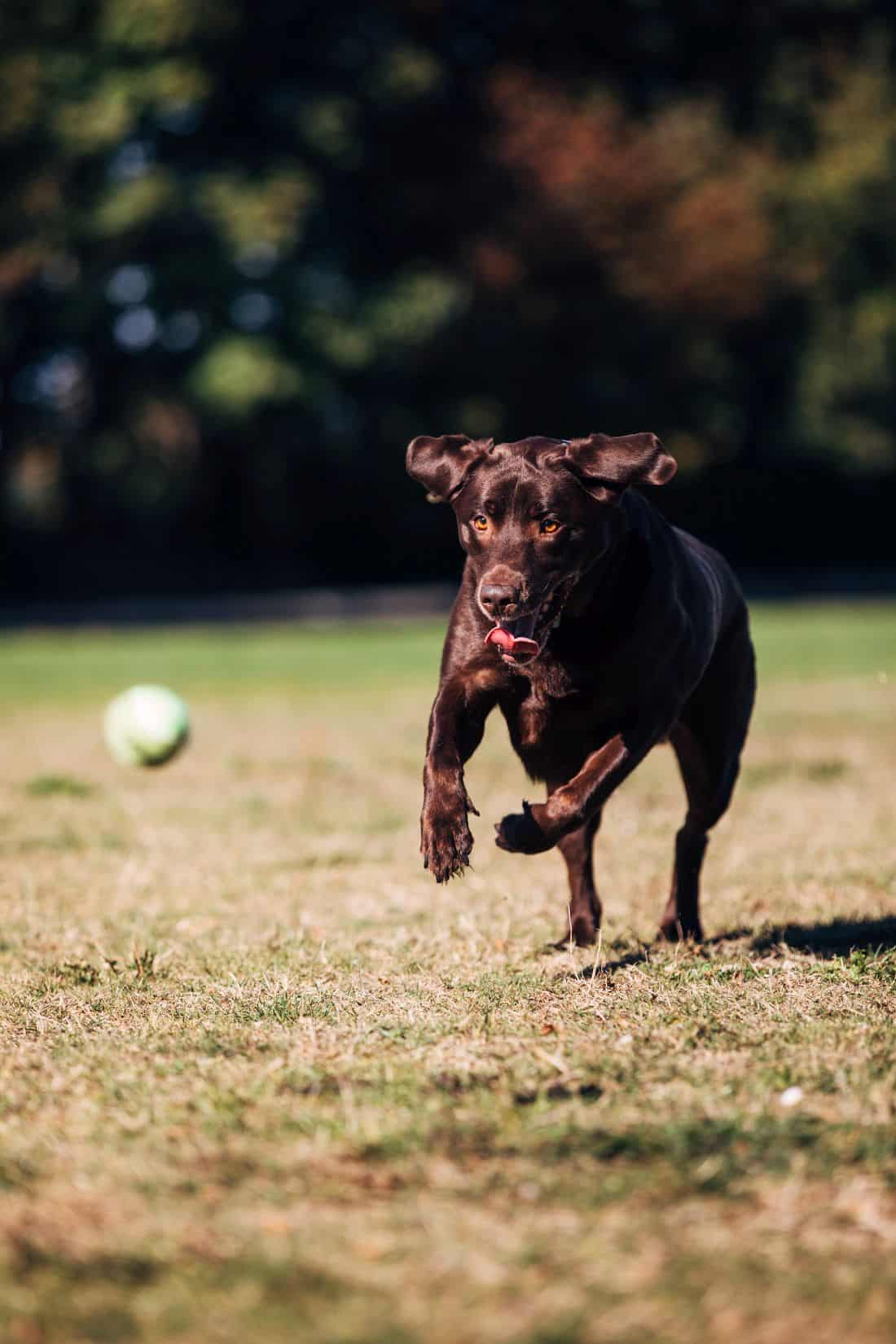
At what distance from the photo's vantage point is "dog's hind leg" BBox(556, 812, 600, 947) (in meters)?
5.82

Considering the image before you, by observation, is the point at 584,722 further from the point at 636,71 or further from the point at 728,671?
the point at 636,71

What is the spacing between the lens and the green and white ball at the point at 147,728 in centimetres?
950

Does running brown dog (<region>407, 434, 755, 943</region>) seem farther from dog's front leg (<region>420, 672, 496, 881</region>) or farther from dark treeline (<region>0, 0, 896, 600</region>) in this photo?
dark treeline (<region>0, 0, 896, 600</region>)

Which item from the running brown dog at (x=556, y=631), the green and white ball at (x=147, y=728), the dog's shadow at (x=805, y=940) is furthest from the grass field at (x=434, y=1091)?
the green and white ball at (x=147, y=728)

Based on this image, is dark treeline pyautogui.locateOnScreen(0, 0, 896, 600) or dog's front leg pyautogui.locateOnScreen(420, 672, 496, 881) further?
dark treeline pyautogui.locateOnScreen(0, 0, 896, 600)

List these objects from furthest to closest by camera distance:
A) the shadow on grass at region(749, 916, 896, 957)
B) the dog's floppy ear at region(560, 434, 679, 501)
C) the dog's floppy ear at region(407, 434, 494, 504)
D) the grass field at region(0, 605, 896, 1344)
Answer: the shadow on grass at region(749, 916, 896, 957)
the dog's floppy ear at region(407, 434, 494, 504)
the dog's floppy ear at region(560, 434, 679, 501)
the grass field at region(0, 605, 896, 1344)

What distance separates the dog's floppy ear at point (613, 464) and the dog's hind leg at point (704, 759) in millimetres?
1044

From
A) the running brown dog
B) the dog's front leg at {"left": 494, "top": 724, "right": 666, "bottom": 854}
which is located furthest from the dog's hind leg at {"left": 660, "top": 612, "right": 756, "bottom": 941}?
the dog's front leg at {"left": 494, "top": 724, "right": 666, "bottom": 854}

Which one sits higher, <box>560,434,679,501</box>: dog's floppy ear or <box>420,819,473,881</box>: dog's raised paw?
<box>560,434,679,501</box>: dog's floppy ear

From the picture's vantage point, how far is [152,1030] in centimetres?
439

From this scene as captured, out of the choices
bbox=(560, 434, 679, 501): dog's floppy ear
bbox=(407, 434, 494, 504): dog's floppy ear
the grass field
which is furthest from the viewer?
bbox=(407, 434, 494, 504): dog's floppy ear

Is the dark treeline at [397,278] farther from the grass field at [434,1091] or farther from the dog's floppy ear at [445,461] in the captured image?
the dog's floppy ear at [445,461]

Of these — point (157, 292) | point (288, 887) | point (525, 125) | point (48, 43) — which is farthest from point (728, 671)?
point (525, 125)

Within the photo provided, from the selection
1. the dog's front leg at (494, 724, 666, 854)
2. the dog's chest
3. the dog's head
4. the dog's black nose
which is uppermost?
the dog's head
